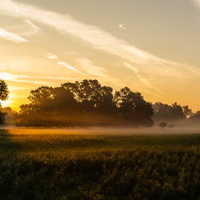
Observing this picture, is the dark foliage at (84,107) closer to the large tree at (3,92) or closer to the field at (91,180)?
the large tree at (3,92)

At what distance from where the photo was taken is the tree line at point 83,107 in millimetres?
75125

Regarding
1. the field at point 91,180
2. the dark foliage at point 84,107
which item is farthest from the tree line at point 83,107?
the field at point 91,180

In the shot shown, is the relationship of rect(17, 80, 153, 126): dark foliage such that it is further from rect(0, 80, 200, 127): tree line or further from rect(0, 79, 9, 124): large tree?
rect(0, 79, 9, 124): large tree

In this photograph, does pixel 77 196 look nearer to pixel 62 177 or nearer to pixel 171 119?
pixel 62 177

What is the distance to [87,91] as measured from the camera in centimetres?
8650

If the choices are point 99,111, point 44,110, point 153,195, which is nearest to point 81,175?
point 153,195

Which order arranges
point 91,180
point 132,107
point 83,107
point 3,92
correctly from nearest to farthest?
point 91,180, point 3,92, point 83,107, point 132,107

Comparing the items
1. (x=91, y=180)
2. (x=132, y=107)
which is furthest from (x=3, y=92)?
(x=132, y=107)

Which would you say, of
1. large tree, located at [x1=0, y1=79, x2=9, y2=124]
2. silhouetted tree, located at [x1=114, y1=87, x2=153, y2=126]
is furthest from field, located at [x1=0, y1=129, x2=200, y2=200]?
silhouetted tree, located at [x1=114, y1=87, x2=153, y2=126]

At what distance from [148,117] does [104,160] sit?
7911 cm

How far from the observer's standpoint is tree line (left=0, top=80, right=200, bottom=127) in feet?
246

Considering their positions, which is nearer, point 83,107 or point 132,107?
point 83,107

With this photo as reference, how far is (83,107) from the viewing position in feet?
270

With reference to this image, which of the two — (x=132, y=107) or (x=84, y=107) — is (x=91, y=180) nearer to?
(x=84, y=107)
